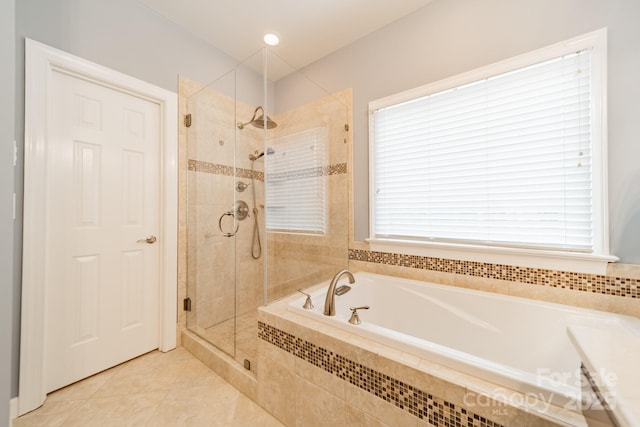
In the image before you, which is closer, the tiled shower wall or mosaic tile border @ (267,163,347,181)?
mosaic tile border @ (267,163,347,181)

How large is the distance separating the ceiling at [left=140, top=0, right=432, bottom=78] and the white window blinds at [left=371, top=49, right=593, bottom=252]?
724 mm

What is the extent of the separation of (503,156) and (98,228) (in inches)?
109

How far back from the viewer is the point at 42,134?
4.67ft

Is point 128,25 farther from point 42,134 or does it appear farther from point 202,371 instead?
point 202,371

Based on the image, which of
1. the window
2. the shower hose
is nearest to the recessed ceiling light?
the window

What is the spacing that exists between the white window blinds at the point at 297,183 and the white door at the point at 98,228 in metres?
0.97

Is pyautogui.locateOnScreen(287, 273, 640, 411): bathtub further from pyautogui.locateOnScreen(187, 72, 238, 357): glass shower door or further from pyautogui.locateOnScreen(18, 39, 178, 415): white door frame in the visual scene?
pyautogui.locateOnScreen(18, 39, 178, 415): white door frame

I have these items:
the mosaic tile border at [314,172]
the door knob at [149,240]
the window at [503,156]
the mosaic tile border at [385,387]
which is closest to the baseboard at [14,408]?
A: the door knob at [149,240]

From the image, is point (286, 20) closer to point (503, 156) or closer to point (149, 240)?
point (503, 156)

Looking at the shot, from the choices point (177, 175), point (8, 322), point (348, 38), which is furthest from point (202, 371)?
point (348, 38)

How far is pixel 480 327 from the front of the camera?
4.95ft

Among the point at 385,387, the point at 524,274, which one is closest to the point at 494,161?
the point at 524,274

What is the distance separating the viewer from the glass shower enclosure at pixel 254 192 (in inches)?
75.6

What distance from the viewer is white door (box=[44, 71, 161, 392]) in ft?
4.98
